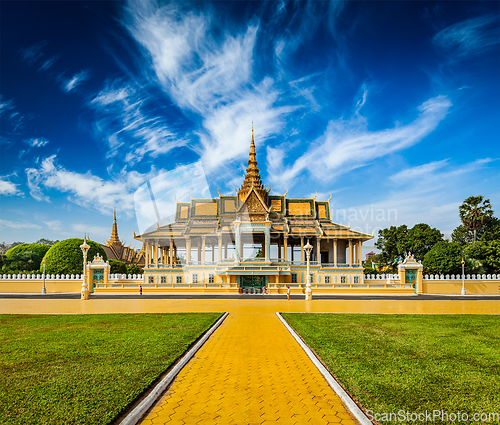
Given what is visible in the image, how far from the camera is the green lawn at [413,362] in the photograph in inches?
212

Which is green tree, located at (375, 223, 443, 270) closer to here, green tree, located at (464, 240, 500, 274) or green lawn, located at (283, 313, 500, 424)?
green tree, located at (464, 240, 500, 274)

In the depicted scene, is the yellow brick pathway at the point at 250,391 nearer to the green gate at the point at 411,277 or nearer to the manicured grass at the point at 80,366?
the manicured grass at the point at 80,366

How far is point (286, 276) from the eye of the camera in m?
41.5

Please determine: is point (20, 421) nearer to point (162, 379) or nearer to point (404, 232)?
point (162, 379)

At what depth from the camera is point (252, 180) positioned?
50688 mm

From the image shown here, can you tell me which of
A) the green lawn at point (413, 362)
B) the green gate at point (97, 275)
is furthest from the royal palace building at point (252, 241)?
the green lawn at point (413, 362)

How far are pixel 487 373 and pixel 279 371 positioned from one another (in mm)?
4114

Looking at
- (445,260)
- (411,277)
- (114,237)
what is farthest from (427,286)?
(114,237)

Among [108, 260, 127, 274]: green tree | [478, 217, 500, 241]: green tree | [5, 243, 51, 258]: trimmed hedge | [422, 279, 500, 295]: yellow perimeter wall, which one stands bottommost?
[422, 279, 500, 295]: yellow perimeter wall

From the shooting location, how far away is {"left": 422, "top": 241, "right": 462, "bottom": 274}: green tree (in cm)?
4175

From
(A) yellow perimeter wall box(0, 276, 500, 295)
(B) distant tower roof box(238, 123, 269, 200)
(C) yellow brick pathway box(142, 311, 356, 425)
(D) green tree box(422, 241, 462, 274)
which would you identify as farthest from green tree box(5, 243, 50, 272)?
(D) green tree box(422, 241, 462, 274)

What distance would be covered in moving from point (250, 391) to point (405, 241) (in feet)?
180

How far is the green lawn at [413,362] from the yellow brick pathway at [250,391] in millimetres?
535

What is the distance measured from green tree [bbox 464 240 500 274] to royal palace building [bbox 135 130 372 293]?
1236cm
